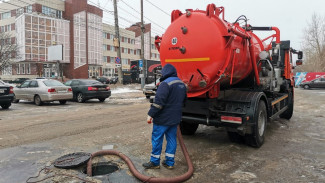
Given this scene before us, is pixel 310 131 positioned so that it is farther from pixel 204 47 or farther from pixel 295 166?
pixel 204 47

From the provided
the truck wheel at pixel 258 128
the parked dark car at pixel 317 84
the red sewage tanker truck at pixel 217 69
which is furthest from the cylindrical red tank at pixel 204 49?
the parked dark car at pixel 317 84

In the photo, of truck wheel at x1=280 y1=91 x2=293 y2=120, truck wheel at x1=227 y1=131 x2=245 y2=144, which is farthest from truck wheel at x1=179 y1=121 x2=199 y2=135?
truck wheel at x1=280 y1=91 x2=293 y2=120

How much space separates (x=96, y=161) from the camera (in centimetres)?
451

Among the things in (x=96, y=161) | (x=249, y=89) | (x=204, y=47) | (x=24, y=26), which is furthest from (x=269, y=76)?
(x=24, y=26)

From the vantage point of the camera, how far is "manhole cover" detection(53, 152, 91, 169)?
4.18 m

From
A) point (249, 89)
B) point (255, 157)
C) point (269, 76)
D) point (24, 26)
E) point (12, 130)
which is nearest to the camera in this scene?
point (255, 157)

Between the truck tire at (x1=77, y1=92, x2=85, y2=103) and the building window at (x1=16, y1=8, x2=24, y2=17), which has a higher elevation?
the building window at (x1=16, y1=8, x2=24, y2=17)

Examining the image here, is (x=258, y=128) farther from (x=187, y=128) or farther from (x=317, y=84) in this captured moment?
(x=317, y=84)

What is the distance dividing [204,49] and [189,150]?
206 centimetres

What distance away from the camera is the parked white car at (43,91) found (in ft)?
43.0

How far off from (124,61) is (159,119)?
67156 mm

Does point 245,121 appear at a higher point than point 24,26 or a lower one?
lower

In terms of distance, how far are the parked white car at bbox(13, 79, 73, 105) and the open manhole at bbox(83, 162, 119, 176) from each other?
9820 mm

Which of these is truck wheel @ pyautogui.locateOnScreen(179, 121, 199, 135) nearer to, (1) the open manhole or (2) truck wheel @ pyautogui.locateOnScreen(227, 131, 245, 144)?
(2) truck wheel @ pyautogui.locateOnScreen(227, 131, 245, 144)
